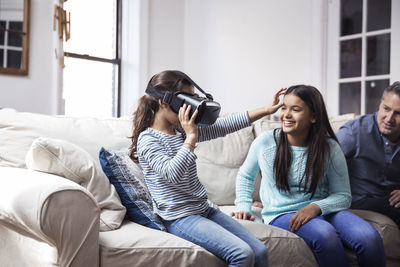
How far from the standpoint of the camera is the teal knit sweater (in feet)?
5.94

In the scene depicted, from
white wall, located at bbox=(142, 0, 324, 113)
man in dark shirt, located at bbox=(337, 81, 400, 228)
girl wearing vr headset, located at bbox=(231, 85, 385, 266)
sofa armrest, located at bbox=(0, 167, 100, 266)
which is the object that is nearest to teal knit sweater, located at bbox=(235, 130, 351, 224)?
girl wearing vr headset, located at bbox=(231, 85, 385, 266)

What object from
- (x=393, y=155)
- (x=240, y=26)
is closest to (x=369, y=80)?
(x=240, y=26)

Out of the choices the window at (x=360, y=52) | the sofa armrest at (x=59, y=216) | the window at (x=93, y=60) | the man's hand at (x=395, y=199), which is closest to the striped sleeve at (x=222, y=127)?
the sofa armrest at (x=59, y=216)

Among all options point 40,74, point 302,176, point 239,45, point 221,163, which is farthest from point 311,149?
point 239,45

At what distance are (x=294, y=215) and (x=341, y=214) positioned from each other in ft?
0.63

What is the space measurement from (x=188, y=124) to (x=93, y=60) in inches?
110

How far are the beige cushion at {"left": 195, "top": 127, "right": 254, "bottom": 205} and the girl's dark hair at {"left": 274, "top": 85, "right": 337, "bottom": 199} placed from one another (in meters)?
0.40

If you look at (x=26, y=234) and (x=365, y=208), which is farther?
(x=365, y=208)

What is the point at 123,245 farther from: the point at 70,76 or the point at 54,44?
the point at 70,76

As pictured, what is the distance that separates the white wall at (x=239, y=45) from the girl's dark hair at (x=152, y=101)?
7.66 feet

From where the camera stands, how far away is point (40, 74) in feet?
11.4

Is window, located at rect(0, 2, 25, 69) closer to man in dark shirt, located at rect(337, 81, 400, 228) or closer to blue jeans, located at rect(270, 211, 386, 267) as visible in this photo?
man in dark shirt, located at rect(337, 81, 400, 228)

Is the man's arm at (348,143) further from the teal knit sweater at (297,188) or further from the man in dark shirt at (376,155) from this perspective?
the teal knit sweater at (297,188)

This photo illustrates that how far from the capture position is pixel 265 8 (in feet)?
13.3
